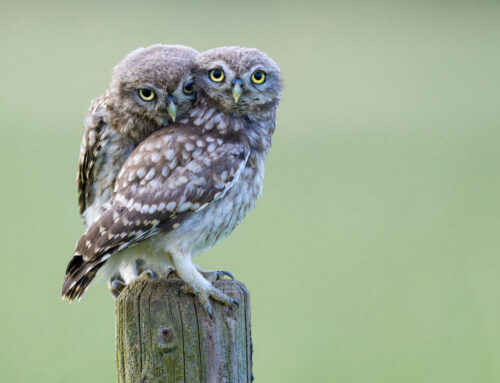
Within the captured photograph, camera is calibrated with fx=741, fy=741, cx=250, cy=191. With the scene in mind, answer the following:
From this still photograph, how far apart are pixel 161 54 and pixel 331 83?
316 inches

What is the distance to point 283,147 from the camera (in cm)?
963

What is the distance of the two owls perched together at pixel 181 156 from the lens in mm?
3170

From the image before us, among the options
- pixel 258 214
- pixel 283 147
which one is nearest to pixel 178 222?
pixel 258 214

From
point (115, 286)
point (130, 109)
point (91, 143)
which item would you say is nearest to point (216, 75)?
point (130, 109)

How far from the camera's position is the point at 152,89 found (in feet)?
10.8

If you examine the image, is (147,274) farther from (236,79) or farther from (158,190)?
(236,79)

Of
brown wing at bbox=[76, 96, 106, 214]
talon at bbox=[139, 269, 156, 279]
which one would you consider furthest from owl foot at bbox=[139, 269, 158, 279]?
brown wing at bbox=[76, 96, 106, 214]

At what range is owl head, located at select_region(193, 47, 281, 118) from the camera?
3285mm

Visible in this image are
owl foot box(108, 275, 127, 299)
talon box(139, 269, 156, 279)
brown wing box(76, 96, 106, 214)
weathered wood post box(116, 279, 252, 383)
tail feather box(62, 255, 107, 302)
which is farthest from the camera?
owl foot box(108, 275, 127, 299)

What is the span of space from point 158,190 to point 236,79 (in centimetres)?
60

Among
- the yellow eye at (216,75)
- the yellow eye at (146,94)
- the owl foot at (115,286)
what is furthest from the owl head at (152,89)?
the owl foot at (115,286)

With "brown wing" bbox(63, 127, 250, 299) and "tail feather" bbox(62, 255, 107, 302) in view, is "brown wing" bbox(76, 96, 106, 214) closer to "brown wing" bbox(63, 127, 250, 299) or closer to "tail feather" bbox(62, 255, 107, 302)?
"brown wing" bbox(63, 127, 250, 299)

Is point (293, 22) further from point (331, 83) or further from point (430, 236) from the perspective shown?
point (430, 236)

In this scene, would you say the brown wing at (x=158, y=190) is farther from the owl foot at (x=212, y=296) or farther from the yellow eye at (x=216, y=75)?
the owl foot at (x=212, y=296)
